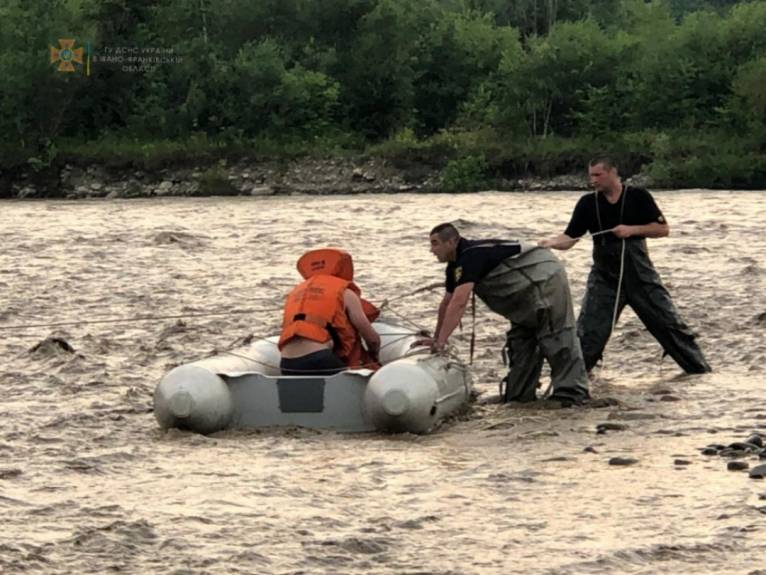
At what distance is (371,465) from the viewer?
29.2 ft

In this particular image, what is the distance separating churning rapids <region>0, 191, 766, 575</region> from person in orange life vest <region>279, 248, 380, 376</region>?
0.53 m

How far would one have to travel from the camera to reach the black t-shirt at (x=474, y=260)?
1009 centimetres

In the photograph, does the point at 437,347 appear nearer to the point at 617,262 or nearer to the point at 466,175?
the point at 617,262

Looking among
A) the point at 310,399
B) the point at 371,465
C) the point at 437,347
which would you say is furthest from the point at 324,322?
the point at 371,465

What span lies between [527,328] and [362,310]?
1118 mm

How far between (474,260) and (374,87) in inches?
1257

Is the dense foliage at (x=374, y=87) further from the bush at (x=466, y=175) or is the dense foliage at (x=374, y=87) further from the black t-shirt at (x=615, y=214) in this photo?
the black t-shirt at (x=615, y=214)

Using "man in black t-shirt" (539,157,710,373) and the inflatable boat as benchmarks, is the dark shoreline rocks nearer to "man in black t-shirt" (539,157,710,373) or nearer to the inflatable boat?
"man in black t-shirt" (539,157,710,373)

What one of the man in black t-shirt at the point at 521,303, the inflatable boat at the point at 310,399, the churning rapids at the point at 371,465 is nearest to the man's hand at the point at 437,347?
the man in black t-shirt at the point at 521,303

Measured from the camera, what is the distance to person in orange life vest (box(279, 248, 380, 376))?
33.4 ft

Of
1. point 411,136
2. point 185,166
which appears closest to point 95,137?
point 185,166

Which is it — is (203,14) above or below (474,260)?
above

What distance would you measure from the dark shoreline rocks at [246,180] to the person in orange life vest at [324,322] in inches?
1000

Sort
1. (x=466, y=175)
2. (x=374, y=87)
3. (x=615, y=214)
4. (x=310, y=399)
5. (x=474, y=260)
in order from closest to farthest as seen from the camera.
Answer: (x=310, y=399) → (x=474, y=260) → (x=615, y=214) → (x=466, y=175) → (x=374, y=87)
